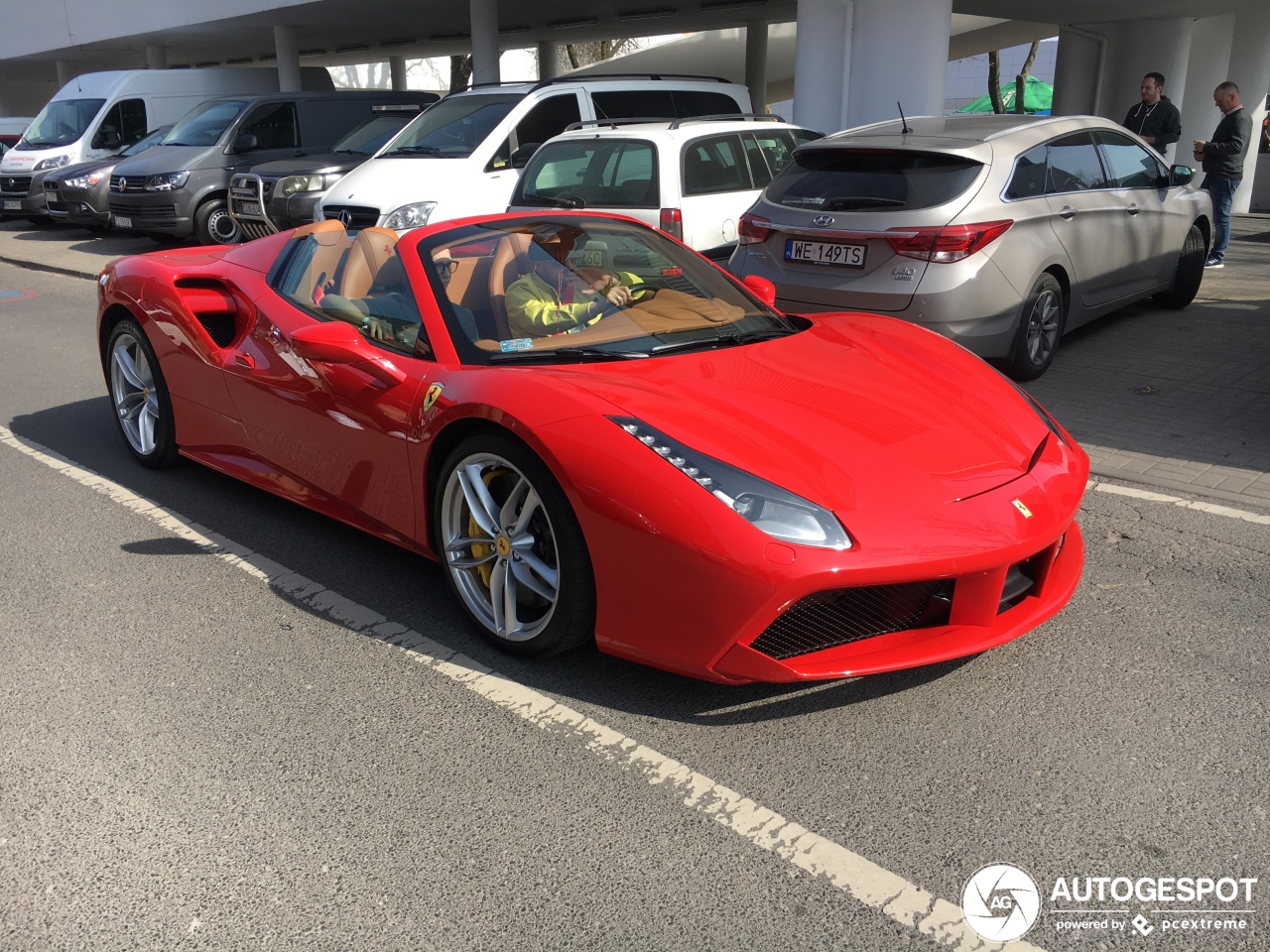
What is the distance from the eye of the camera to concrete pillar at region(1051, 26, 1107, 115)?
62.2 feet

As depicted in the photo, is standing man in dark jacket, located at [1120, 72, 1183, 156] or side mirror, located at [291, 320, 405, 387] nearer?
side mirror, located at [291, 320, 405, 387]

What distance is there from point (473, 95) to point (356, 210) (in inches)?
77.7

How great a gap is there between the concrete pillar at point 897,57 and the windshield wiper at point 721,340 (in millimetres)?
8418

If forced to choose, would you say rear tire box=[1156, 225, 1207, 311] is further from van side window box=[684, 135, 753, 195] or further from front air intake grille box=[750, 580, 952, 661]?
front air intake grille box=[750, 580, 952, 661]

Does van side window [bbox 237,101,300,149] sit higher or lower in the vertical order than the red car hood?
higher

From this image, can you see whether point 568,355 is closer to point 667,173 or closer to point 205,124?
point 667,173

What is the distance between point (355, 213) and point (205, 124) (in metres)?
6.60

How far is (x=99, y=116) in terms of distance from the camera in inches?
723

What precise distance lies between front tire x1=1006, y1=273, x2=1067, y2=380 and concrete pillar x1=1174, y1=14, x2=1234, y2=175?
12420mm

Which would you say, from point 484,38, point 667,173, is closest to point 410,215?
point 667,173

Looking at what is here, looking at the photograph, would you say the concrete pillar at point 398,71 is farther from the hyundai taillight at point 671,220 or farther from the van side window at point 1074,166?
the van side window at point 1074,166

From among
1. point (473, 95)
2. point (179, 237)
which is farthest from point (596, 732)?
point (179, 237)

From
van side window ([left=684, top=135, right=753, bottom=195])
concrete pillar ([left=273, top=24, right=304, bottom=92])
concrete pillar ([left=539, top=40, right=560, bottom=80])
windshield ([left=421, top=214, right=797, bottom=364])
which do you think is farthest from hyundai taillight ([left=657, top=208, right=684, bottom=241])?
concrete pillar ([left=539, top=40, right=560, bottom=80])

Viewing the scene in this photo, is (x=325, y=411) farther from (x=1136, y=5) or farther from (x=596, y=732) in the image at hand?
(x=1136, y=5)
